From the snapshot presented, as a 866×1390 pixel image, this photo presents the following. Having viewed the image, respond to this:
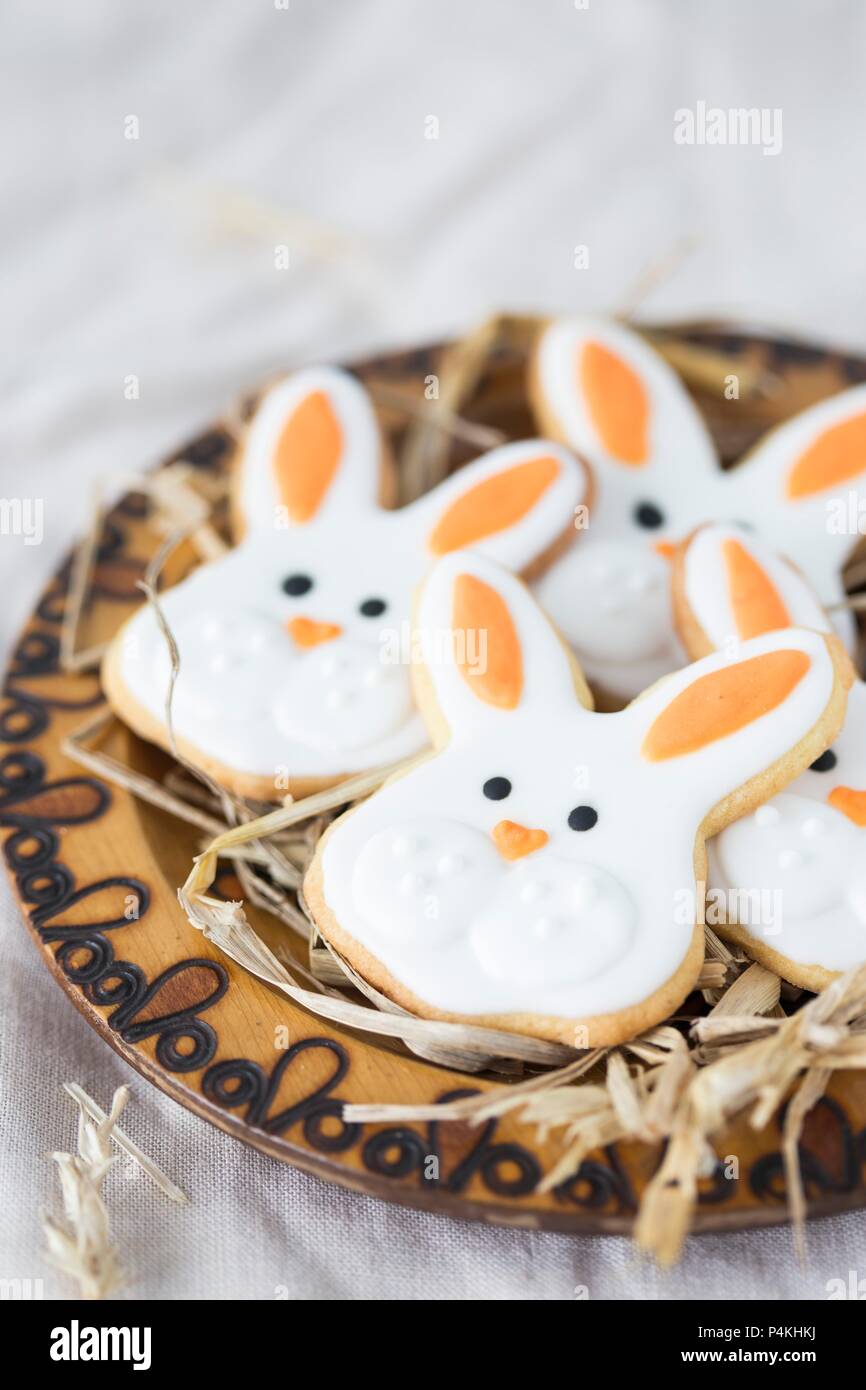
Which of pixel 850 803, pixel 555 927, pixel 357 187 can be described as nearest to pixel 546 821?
pixel 555 927

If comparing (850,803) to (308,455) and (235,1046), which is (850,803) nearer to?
(235,1046)

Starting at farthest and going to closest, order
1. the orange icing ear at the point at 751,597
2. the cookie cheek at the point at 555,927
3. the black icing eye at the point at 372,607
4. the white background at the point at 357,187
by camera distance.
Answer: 1. the white background at the point at 357,187
2. the black icing eye at the point at 372,607
3. the orange icing ear at the point at 751,597
4. the cookie cheek at the point at 555,927

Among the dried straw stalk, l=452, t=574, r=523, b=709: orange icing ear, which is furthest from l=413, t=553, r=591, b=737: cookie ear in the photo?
the dried straw stalk

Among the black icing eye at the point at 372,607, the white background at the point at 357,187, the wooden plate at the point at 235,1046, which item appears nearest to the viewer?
the wooden plate at the point at 235,1046

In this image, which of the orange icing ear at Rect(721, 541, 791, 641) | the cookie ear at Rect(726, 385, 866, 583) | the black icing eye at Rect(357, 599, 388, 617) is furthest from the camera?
the cookie ear at Rect(726, 385, 866, 583)

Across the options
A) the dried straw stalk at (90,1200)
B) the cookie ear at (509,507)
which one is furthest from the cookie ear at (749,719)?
the dried straw stalk at (90,1200)

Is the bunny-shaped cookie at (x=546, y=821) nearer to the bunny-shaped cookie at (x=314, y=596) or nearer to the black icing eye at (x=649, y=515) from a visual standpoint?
the bunny-shaped cookie at (x=314, y=596)

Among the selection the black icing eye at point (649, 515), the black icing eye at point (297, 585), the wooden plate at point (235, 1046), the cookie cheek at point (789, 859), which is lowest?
the wooden plate at point (235, 1046)

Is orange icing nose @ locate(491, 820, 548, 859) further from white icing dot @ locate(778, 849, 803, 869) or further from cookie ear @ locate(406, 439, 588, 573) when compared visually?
cookie ear @ locate(406, 439, 588, 573)
